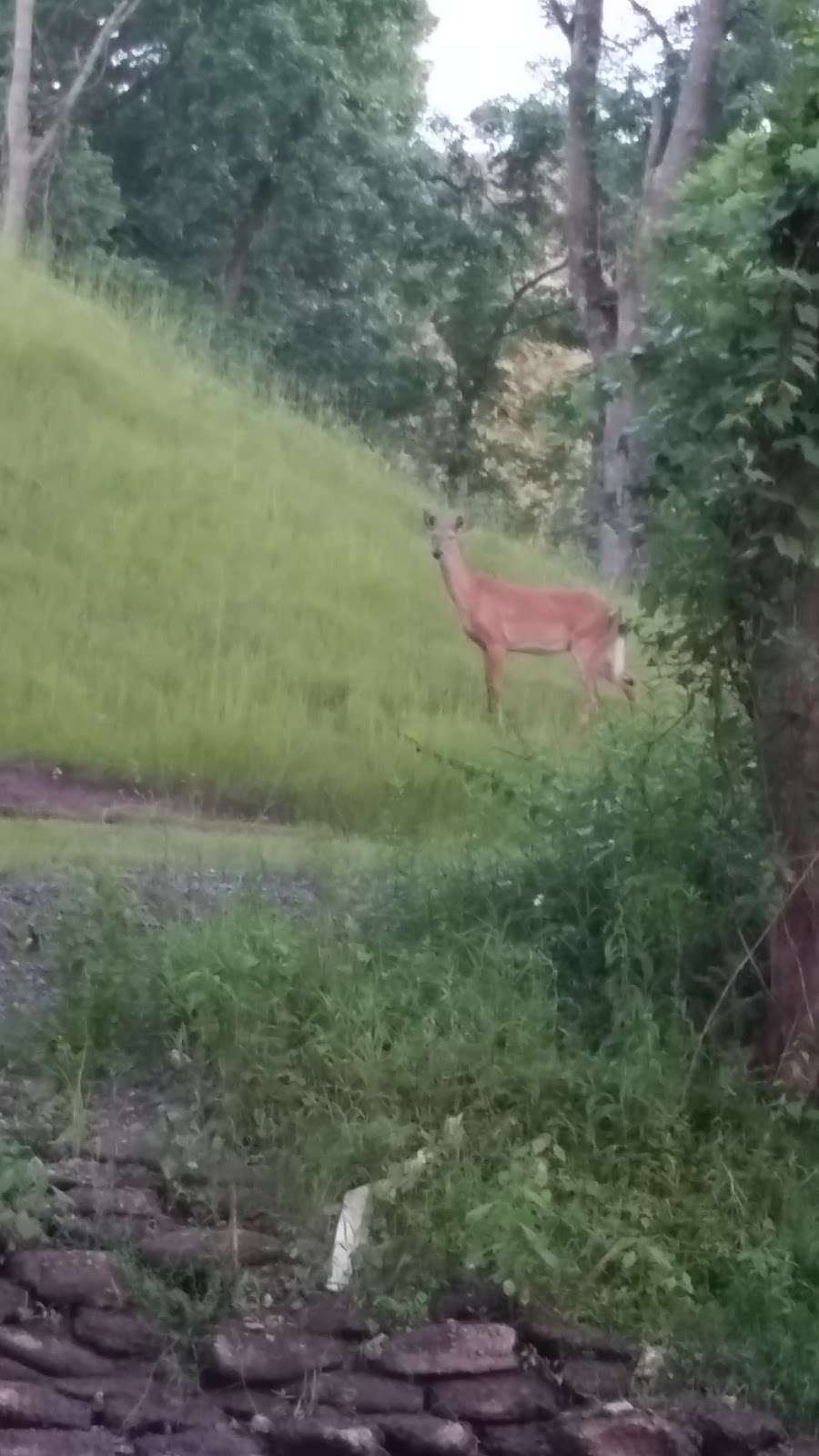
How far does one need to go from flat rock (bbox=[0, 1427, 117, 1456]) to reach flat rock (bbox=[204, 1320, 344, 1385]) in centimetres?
37

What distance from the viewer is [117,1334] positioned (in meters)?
4.50

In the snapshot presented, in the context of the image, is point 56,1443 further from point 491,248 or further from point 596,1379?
point 491,248

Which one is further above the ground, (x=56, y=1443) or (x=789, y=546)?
(x=789, y=546)

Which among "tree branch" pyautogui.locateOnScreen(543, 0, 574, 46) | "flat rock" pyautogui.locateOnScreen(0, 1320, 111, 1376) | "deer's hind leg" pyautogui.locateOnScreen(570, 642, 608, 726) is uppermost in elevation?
"tree branch" pyautogui.locateOnScreen(543, 0, 574, 46)

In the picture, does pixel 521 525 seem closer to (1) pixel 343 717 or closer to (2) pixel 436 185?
(1) pixel 343 717

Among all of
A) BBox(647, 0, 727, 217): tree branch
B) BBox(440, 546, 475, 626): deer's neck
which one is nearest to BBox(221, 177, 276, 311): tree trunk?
BBox(647, 0, 727, 217): tree branch

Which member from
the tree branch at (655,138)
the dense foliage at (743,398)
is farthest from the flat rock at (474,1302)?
the tree branch at (655,138)

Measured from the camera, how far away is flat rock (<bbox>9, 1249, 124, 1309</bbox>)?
4.56m

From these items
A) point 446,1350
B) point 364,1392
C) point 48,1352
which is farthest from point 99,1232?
point 446,1350

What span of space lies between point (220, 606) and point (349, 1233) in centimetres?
677

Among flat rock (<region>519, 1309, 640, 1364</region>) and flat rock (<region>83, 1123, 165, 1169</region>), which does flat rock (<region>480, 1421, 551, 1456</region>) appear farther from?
flat rock (<region>83, 1123, 165, 1169</region>)

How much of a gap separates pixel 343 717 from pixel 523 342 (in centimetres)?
1440

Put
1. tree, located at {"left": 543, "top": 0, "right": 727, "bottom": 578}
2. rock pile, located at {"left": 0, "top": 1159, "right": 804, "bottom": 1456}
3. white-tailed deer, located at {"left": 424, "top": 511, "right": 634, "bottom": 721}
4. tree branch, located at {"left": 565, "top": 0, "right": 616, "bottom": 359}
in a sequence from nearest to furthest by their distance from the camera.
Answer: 1. rock pile, located at {"left": 0, "top": 1159, "right": 804, "bottom": 1456}
2. white-tailed deer, located at {"left": 424, "top": 511, "right": 634, "bottom": 721}
3. tree, located at {"left": 543, "top": 0, "right": 727, "bottom": 578}
4. tree branch, located at {"left": 565, "top": 0, "right": 616, "bottom": 359}

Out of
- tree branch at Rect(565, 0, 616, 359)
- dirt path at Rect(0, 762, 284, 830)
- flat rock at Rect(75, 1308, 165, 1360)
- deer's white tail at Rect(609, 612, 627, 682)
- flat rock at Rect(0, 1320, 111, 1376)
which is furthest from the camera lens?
tree branch at Rect(565, 0, 616, 359)
